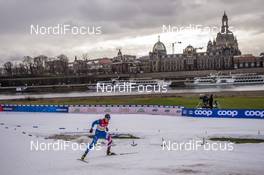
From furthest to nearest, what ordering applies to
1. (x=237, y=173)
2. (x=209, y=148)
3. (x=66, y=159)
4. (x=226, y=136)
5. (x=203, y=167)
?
1. (x=226, y=136)
2. (x=209, y=148)
3. (x=66, y=159)
4. (x=203, y=167)
5. (x=237, y=173)

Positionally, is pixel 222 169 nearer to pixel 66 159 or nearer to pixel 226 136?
pixel 66 159

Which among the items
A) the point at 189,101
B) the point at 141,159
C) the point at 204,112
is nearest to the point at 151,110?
the point at 204,112

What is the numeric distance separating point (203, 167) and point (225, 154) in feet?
7.97

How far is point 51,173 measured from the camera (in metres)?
12.4

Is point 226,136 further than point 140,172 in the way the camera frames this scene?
Yes

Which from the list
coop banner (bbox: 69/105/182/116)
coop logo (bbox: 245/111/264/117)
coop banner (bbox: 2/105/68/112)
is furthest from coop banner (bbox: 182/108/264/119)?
coop banner (bbox: 2/105/68/112)

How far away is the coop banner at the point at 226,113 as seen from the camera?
28641 millimetres

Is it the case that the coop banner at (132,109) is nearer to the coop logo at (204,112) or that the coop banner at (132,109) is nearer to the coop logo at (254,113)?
the coop logo at (204,112)

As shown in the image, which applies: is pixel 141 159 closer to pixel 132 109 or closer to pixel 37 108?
pixel 132 109

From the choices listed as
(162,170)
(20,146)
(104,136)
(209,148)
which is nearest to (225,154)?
(209,148)

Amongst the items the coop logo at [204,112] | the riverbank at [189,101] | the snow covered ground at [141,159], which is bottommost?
the snow covered ground at [141,159]

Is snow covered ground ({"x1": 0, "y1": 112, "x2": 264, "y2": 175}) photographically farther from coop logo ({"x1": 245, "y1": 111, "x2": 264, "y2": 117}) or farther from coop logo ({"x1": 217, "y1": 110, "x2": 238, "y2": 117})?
coop logo ({"x1": 217, "y1": 110, "x2": 238, "y2": 117})

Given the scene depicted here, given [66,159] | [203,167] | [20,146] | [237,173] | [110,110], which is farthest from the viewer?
[110,110]

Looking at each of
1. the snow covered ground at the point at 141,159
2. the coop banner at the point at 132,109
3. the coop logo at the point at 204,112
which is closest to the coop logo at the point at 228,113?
the coop logo at the point at 204,112
